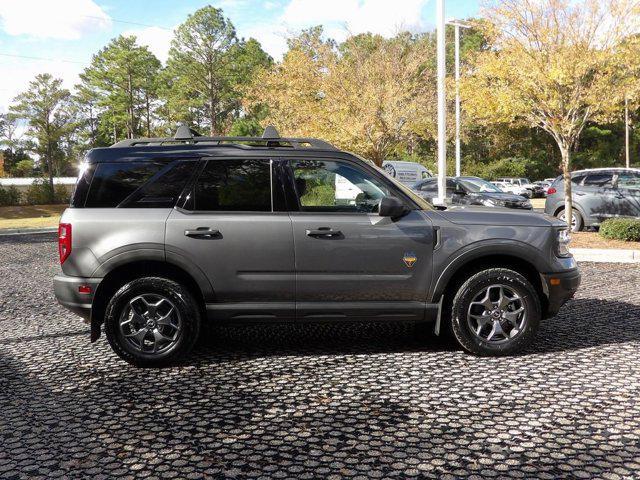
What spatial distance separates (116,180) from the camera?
5539 mm

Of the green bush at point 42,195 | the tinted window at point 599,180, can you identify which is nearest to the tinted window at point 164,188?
the tinted window at point 599,180

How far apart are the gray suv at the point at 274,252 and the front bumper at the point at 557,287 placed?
0.04 ft

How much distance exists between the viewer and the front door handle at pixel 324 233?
545 cm

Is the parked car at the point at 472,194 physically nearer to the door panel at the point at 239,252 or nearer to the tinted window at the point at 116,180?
the door panel at the point at 239,252

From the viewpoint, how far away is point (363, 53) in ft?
91.8

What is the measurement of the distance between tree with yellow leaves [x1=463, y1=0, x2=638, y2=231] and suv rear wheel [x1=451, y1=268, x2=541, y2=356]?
32.1 feet

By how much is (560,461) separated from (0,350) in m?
5.11

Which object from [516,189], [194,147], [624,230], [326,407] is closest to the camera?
[326,407]

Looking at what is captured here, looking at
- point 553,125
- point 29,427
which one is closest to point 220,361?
point 29,427

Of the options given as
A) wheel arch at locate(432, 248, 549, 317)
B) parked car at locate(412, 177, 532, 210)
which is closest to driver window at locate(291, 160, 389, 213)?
wheel arch at locate(432, 248, 549, 317)

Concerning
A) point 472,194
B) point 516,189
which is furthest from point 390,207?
point 516,189

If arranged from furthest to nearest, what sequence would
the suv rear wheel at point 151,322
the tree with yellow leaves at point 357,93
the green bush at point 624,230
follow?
the tree with yellow leaves at point 357,93, the green bush at point 624,230, the suv rear wheel at point 151,322

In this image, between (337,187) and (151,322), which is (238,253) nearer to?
(151,322)

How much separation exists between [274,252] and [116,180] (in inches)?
59.7
